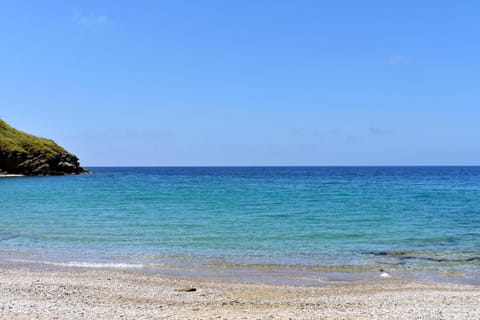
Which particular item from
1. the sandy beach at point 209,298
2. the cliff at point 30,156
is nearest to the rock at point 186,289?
the sandy beach at point 209,298

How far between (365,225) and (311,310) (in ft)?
73.6

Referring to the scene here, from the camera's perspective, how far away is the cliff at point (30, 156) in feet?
413

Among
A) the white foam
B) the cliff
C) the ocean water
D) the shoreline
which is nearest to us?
the shoreline

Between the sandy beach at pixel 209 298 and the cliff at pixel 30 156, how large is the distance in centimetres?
11793

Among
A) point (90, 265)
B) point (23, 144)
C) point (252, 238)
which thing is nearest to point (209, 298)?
point (90, 265)

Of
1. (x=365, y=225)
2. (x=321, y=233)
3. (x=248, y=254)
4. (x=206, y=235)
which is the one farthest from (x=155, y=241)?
(x=365, y=225)

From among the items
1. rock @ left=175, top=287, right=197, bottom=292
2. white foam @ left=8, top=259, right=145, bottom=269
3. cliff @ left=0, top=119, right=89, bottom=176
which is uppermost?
cliff @ left=0, top=119, right=89, bottom=176

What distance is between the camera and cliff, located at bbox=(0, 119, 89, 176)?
12597 centimetres

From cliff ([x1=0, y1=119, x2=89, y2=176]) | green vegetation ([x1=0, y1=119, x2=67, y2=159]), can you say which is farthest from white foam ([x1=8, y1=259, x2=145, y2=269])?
Result: green vegetation ([x1=0, y1=119, x2=67, y2=159])

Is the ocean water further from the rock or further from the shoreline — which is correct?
the rock

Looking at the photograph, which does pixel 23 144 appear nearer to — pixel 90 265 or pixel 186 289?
pixel 90 265

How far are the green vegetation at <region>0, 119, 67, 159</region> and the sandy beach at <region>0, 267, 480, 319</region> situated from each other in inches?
4659

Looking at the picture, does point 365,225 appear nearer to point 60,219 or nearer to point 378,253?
point 378,253

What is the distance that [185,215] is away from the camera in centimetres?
4078
